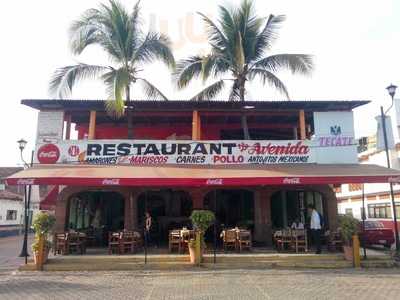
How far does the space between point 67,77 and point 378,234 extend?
14798 millimetres

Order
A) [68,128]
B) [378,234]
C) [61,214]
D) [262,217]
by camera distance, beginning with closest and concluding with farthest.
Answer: [61,214]
[262,217]
[68,128]
[378,234]

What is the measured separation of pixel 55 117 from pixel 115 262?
6.58 m

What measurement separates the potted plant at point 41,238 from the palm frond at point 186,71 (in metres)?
8.40

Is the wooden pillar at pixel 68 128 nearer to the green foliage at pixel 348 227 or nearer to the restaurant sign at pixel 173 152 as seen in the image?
the restaurant sign at pixel 173 152

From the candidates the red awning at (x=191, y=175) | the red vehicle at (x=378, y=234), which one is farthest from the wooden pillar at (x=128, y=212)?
the red vehicle at (x=378, y=234)

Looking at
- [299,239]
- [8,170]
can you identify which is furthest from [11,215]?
[299,239]

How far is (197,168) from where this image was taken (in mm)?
14828

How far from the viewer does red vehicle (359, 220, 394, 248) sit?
674 inches

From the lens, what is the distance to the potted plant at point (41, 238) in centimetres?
1226

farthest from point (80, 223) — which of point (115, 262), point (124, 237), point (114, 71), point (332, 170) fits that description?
point (332, 170)

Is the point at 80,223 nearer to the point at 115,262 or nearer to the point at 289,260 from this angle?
the point at 115,262

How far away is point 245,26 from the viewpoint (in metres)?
18.2

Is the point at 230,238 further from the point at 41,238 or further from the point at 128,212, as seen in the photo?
the point at 41,238

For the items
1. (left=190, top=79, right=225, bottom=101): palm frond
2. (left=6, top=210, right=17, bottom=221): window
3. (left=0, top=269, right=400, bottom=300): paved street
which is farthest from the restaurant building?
(left=6, top=210, right=17, bottom=221): window
